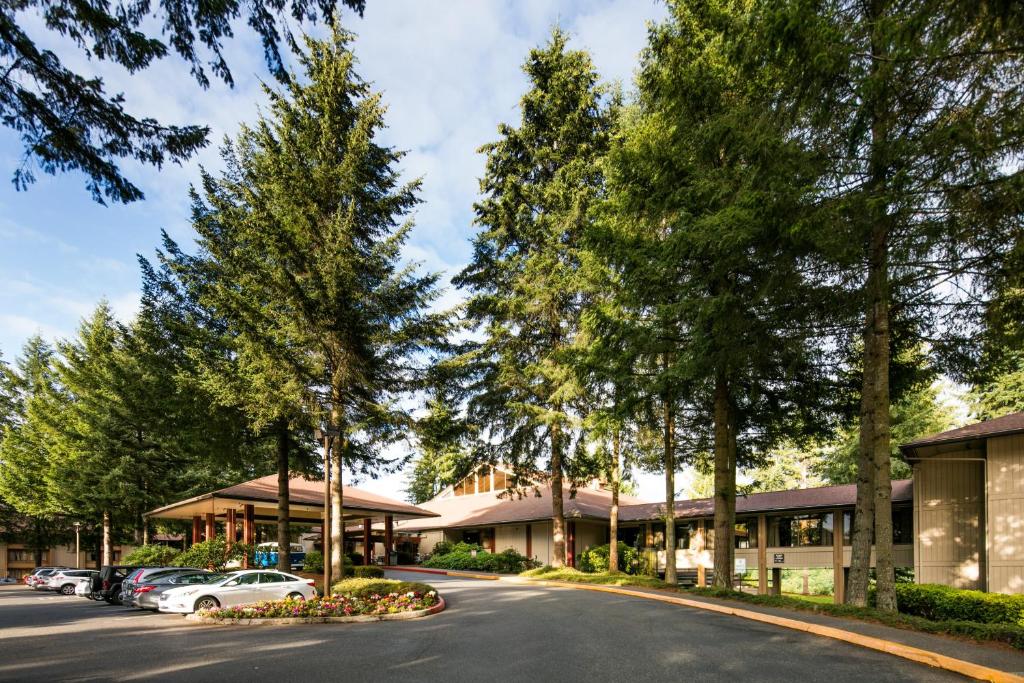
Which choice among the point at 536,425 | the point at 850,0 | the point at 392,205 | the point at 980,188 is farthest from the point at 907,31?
the point at 536,425

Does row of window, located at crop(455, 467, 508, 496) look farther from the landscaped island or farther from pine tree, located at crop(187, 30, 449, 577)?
the landscaped island

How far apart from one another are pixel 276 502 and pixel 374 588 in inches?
492

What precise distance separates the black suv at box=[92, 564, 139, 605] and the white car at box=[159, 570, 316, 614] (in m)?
6.21

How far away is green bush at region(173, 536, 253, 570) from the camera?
87.2 feet

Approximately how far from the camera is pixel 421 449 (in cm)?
2191

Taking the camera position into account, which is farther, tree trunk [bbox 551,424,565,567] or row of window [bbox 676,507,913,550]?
tree trunk [bbox 551,424,565,567]

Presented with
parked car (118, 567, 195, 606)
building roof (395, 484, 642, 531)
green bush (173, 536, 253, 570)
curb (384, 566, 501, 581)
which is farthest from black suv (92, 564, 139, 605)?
building roof (395, 484, 642, 531)

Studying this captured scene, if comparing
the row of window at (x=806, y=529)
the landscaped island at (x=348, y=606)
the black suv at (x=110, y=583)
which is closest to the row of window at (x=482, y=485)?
the row of window at (x=806, y=529)

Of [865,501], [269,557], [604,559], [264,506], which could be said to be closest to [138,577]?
[264,506]

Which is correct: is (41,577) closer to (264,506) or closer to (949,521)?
(264,506)

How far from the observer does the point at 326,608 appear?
1474cm

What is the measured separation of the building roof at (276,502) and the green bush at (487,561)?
127 inches

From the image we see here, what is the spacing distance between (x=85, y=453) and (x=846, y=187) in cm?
4080

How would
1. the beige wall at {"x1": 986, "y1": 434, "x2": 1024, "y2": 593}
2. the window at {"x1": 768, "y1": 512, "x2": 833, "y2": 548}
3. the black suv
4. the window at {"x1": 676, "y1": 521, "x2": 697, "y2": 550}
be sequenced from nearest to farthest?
the beige wall at {"x1": 986, "y1": 434, "x2": 1024, "y2": 593}
the black suv
the window at {"x1": 768, "y1": 512, "x2": 833, "y2": 548}
the window at {"x1": 676, "y1": 521, "x2": 697, "y2": 550}
